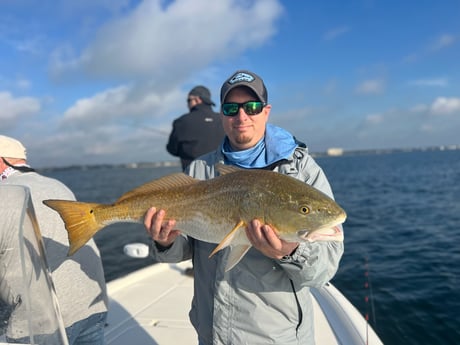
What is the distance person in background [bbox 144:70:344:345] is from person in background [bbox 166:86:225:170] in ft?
12.8

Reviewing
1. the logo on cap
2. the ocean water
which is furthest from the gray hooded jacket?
the ocean water

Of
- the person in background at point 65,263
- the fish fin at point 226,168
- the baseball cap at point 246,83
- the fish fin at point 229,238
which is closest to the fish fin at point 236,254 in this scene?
the fish fin at point 229,238

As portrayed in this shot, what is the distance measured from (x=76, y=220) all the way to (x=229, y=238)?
1376 mm

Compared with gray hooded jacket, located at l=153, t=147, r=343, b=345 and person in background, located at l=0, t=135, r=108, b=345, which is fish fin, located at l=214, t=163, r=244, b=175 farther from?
person in background, located at l=0, t=135, r=108, b=345

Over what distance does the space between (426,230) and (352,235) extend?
3377mm

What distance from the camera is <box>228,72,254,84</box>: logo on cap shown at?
2876mm

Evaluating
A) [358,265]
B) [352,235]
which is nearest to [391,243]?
[352,235]

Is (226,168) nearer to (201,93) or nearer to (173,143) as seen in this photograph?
(173,143)

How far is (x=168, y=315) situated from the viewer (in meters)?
5.62

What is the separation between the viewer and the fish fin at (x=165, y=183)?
9.71 ft

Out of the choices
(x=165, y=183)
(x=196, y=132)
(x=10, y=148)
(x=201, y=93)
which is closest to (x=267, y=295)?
(x=165, y=183)

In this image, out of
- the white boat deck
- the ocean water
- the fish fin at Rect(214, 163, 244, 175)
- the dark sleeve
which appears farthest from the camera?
the ocean water

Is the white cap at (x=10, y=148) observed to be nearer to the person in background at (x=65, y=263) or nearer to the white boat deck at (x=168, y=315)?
the person in background at (x=65, y=263)

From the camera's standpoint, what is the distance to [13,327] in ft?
6.72
